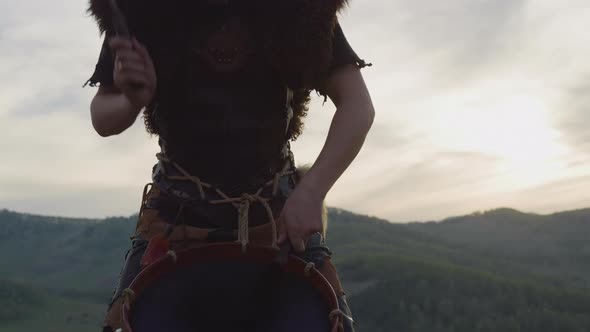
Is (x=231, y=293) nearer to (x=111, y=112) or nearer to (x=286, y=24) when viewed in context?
(x=111, y=112)

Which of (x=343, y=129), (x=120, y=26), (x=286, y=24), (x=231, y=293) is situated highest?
(x=286, y=24)

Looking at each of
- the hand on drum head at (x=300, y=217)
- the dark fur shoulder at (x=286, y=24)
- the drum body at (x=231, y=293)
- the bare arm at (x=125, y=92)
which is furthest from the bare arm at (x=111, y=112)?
the hand on drum head at (x=300, y=217)

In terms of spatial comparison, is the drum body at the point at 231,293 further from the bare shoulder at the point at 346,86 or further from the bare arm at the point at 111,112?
the bare shoulder at the point at 346,86

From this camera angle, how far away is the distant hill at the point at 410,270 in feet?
101

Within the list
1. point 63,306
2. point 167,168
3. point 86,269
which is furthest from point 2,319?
point 167,168

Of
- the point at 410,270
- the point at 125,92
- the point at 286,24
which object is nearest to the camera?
the point at 125,92

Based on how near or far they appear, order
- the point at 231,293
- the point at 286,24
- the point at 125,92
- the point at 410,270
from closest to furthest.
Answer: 1. the point at 125,92
2. the point at 231,293
3. the point at 286,24
4. the point at 410,270

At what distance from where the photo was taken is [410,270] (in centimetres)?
3694

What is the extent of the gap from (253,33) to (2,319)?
34137mm

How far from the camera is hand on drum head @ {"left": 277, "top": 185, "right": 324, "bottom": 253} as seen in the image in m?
2.40

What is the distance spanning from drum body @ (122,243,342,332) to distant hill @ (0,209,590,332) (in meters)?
27.7

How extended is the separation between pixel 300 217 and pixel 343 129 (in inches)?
14.3

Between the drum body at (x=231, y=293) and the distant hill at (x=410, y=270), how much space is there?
27.7m

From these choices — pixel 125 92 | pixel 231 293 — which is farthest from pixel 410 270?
pixel 125 92
